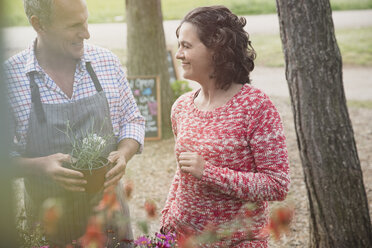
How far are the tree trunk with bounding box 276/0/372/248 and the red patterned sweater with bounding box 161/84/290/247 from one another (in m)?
0.86

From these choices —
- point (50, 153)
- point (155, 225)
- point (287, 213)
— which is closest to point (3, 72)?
point (287, 213)

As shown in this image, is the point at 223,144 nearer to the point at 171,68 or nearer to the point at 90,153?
the point at 90,153

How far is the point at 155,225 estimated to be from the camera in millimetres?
4336

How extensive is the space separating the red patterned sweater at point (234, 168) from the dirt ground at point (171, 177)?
193 cm

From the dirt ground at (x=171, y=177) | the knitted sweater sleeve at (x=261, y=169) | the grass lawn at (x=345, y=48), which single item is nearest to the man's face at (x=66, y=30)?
the knitted sweater sleeve at (x=261, y=169)

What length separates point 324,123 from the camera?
2.55m

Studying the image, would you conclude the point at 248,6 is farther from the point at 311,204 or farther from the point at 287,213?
the point at 287,213

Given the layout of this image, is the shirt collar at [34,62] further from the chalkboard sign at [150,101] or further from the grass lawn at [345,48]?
the grass lawn at [345,48]

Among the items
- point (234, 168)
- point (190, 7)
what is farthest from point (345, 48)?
point (234, 168)

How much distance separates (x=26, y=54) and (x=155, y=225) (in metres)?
2.85

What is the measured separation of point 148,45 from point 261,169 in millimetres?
5018

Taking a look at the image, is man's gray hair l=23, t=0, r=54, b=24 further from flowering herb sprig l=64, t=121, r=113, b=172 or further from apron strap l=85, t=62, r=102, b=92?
flowering herb sprig l=64, t=121, r=113, b=172

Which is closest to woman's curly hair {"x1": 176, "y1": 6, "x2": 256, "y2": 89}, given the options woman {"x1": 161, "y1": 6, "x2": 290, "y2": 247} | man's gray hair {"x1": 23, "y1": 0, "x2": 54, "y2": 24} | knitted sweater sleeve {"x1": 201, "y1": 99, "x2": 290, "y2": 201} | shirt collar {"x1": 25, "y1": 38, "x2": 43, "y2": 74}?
woman {"x1": 161, "y1": 6, "x2": 290, "y2": 247}

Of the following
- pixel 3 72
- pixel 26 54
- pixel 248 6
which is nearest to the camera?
pixel 3 72
